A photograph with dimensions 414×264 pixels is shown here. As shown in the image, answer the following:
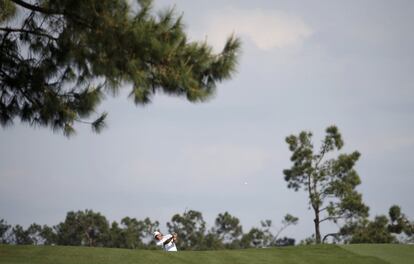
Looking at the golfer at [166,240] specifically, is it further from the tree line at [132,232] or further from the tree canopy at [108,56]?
the tree line at [132,232]

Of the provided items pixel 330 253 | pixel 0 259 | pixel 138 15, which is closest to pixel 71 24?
pixel 138 15

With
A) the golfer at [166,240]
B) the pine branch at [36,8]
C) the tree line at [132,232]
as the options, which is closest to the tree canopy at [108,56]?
the pine branch at [36,8]

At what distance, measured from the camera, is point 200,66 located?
12.7 m

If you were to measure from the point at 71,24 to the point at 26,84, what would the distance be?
3.06m

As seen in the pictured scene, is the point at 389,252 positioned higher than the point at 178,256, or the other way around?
the point at 389,252

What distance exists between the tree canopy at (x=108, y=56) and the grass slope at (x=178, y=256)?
10.1 ft

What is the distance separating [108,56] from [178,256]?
5.84 meters

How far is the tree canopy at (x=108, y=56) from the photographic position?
1206 cm

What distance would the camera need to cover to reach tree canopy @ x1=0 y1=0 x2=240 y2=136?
39.6 feet

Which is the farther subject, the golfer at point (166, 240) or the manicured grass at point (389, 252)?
the golfer at point (166, 240)

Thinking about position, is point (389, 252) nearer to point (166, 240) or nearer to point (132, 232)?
point (166, 240)

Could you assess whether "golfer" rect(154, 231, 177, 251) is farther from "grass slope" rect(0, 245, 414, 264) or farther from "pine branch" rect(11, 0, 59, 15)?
"pine branch" rect(11, 0, 59, 15)

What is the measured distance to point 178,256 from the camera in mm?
15656

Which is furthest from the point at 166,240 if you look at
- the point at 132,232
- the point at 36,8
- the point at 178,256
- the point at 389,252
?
the point at 132,232
